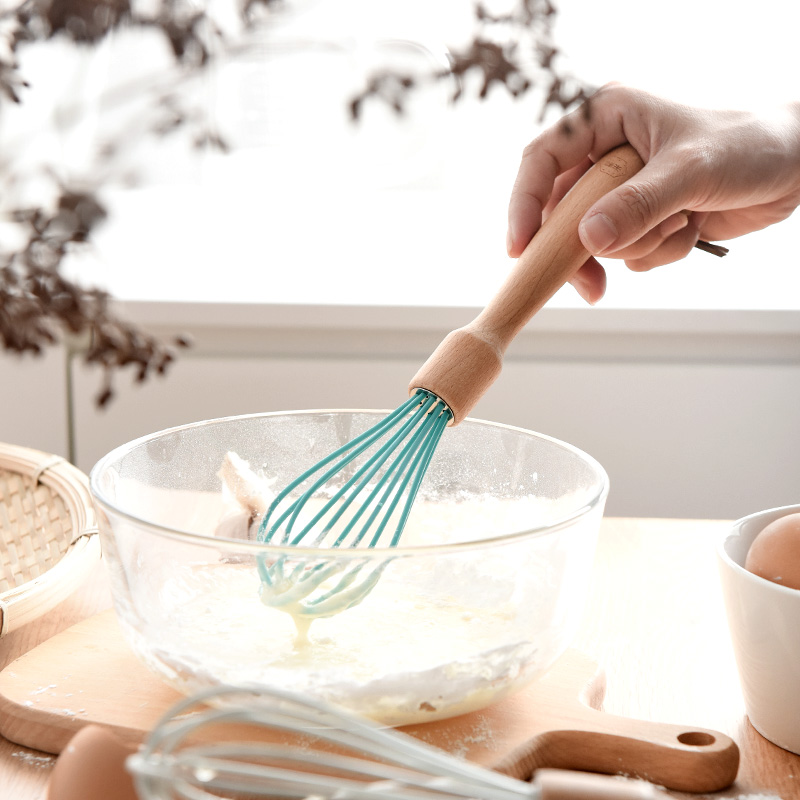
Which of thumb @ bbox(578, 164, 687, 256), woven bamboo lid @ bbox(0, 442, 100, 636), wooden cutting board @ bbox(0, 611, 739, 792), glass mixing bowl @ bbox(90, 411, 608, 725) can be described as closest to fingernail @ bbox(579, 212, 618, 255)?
thumb @ bbox(578, 164, 687, 256)

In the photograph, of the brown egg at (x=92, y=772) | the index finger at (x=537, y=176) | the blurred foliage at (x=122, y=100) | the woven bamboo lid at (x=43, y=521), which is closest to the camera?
the blurred foliage at (x=122, y=100)

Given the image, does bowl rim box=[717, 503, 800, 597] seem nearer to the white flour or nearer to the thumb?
the white flour

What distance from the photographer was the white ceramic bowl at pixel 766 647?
0.45 meters

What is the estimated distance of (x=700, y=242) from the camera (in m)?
0.75

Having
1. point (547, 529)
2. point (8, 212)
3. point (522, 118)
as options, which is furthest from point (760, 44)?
point (8, 212)

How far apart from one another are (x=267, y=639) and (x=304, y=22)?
3.42ft

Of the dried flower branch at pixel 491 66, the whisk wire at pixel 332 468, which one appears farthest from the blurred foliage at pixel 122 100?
the whisk wire at pixel 332 468

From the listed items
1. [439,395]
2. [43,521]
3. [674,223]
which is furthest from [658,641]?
[43,521]

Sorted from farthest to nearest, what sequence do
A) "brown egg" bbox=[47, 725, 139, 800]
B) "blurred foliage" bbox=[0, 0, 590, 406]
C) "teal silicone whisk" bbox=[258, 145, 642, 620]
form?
"teal silicone whisk" bbox=[258, 145, 642, 620] < "brown egg" bbox=[47, 725, 139, 800] < "blurred foliage" bbox=[0, 0, 590, 406]

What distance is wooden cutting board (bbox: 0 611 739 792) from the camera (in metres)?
0.45

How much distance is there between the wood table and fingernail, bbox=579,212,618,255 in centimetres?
25

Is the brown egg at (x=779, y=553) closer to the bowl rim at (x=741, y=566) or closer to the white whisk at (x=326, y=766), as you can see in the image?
the bowl rim at (x=741, y=566)

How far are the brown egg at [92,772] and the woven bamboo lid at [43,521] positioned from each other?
19cm

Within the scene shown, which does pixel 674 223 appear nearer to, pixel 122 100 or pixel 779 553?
pixel 779 553
